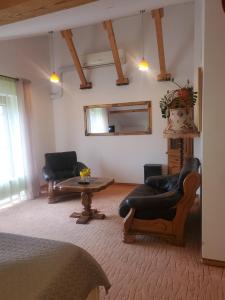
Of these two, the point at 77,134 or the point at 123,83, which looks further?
the point at 77,134

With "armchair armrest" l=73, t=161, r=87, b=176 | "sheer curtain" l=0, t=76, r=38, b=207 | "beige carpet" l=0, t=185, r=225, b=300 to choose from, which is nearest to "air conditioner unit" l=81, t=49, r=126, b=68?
"sheer curtain" l=0, t=76, r=38, b=207

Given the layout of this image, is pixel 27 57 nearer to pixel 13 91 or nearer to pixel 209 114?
pixel 13 91

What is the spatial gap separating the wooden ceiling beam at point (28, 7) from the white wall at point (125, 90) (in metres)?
2.89

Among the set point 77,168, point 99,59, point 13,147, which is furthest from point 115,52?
point 13,147

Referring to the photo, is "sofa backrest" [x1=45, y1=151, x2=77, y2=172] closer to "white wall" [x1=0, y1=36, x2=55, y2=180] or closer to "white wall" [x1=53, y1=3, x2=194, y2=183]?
"white wall" [x1=0, y1=36, x2=55, y2=180]

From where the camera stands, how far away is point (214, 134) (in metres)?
1.95

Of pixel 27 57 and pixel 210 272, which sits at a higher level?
pixel 27 57

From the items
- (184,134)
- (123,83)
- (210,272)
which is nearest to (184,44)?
(123,83)

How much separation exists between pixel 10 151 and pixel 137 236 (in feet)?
9.03

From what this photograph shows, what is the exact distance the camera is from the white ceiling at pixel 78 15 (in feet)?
8.33

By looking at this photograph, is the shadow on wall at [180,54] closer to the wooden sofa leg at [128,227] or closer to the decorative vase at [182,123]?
the decorative vase at [182,123]

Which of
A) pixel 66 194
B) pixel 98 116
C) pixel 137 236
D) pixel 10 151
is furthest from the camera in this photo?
pixel 98 116

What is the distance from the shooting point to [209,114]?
1952 millimetres

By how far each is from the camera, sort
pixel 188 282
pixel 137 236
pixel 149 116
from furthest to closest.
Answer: pixel 149 116
pixel 137 236
pixel 188 282
